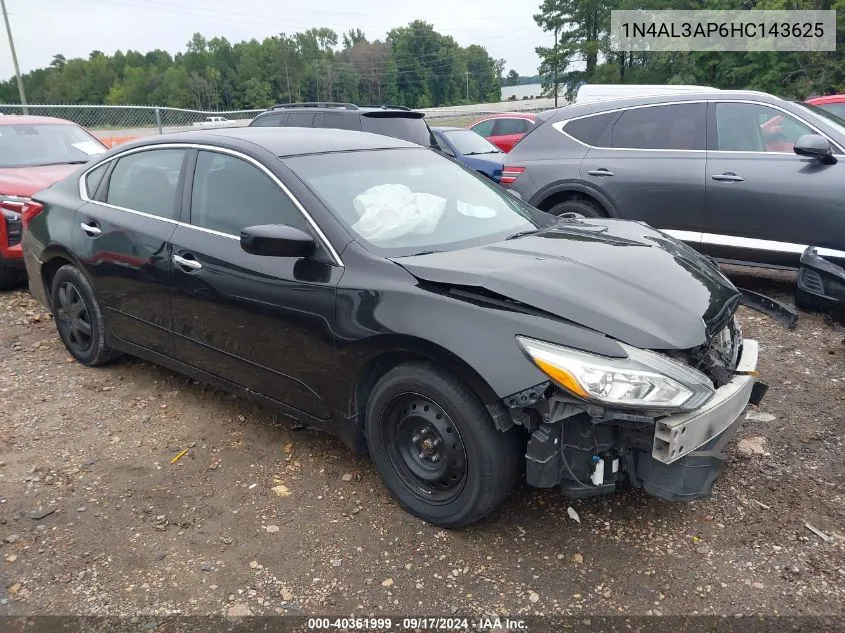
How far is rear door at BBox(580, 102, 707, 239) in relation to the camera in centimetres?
602

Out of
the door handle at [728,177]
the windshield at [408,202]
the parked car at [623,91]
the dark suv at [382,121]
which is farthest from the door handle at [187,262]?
the dark suv at [382,121]

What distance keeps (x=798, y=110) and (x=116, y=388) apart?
5915 mm

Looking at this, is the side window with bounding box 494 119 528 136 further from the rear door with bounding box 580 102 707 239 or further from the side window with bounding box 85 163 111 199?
the side window with bounding box 85 163 111 199

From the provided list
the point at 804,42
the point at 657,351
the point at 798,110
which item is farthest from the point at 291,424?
the point at 804,42

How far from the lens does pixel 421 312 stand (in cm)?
268

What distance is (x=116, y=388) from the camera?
14.5 ft

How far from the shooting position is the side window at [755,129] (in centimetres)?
569

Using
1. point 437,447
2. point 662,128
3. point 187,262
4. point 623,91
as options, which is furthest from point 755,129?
point 187,262

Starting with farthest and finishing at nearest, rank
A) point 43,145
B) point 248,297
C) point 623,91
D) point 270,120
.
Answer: point 270,120
point 623,91
point 43,145
point 248,297

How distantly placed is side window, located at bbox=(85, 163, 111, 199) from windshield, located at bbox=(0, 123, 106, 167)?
10.4 ft

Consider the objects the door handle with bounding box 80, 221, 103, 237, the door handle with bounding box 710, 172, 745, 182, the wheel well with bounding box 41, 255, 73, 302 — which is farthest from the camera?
the door handle with bounding box 710, 172, 745, 182

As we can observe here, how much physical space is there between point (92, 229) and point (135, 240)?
1.78ft

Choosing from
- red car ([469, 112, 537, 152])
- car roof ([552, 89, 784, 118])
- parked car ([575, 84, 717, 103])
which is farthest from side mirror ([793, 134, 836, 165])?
red car ([469, 112, 537, 152])

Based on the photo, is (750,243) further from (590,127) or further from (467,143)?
(467,143)
